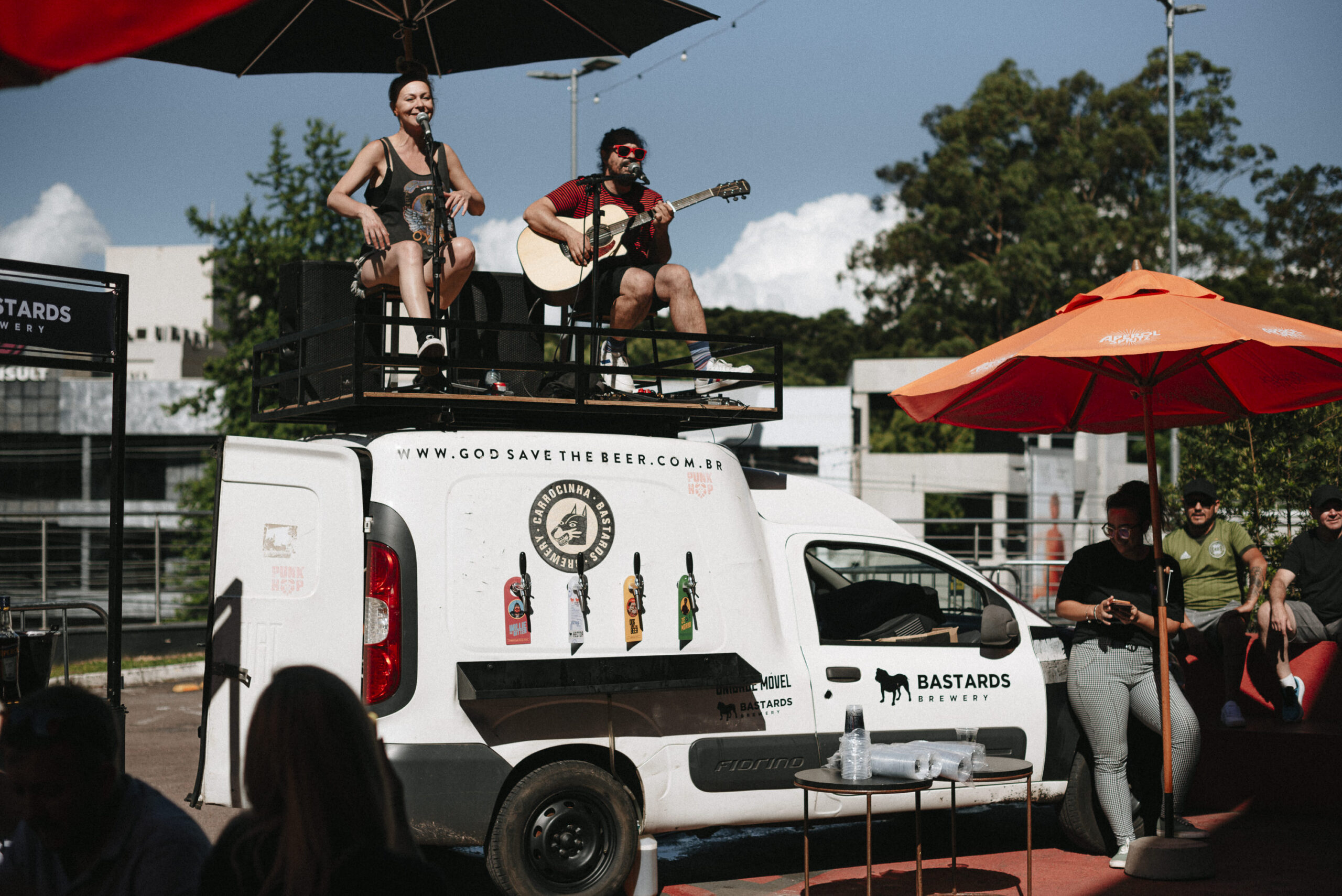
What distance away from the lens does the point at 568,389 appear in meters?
6.43

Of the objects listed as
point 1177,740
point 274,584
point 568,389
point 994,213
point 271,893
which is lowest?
point 1177,740

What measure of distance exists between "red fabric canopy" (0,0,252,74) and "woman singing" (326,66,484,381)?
4.62m

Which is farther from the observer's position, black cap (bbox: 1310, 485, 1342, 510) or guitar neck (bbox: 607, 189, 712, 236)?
black cap (bbox: 1310, 485, 1342, 510)

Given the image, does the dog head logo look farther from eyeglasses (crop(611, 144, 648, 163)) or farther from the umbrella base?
the umbrella base

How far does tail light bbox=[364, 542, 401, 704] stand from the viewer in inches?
A: 211

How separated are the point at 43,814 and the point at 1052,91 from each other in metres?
56.5

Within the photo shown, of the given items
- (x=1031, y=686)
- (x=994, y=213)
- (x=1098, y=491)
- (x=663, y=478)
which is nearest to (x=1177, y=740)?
(x=1031, y=686)

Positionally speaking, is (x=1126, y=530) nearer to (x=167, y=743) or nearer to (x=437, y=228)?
(x=437, y=228)

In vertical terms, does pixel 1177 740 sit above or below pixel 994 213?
below

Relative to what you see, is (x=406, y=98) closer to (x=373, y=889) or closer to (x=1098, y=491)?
(x=373, y=889)

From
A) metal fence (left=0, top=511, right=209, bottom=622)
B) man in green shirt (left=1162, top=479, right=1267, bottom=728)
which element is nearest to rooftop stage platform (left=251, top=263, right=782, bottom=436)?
man in green shirt (left=1162, top=479, right=1267, bottom=728)

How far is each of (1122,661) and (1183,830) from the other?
0.97m

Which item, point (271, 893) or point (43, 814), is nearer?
point (271, 893)

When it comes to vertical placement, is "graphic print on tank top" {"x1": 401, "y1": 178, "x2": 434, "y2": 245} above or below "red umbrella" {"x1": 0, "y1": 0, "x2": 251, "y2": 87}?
Answer: above
